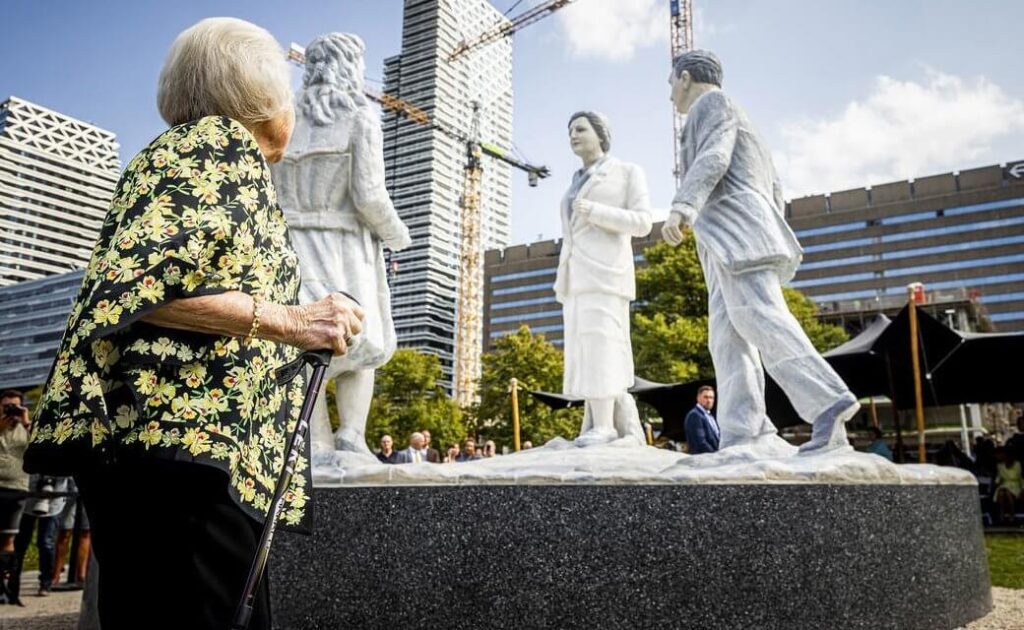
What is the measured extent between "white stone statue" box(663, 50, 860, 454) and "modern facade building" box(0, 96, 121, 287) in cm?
9923

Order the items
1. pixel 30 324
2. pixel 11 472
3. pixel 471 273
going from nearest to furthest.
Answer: pixel 11 472 < pixel 471 273 < pixel 30 324

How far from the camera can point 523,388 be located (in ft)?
98.0

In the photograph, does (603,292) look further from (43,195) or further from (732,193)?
(43,195)

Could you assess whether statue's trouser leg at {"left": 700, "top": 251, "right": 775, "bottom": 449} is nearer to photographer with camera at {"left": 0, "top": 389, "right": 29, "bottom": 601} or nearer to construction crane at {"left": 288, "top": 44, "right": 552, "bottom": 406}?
photographer with camera at {"left": 0, "top": 389, "right": 29, "bottom": 601}

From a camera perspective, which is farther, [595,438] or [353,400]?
[595,438]

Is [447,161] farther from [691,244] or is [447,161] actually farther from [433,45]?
[691,244]

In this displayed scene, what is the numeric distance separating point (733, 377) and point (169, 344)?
378 centimetres

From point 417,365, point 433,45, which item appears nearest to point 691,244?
point 417,365

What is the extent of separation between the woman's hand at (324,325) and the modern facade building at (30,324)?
3799 inches

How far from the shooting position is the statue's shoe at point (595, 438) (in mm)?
Answer: 5641

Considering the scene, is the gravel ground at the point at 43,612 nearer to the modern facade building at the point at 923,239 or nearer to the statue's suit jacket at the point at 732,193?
the statue's suit jacket at the point at 732,193

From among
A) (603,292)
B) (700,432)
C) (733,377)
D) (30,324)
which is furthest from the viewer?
(30,324)

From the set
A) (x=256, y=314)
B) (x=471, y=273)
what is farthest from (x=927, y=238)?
(x=256, y=314)

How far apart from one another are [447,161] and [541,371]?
62.8 m
